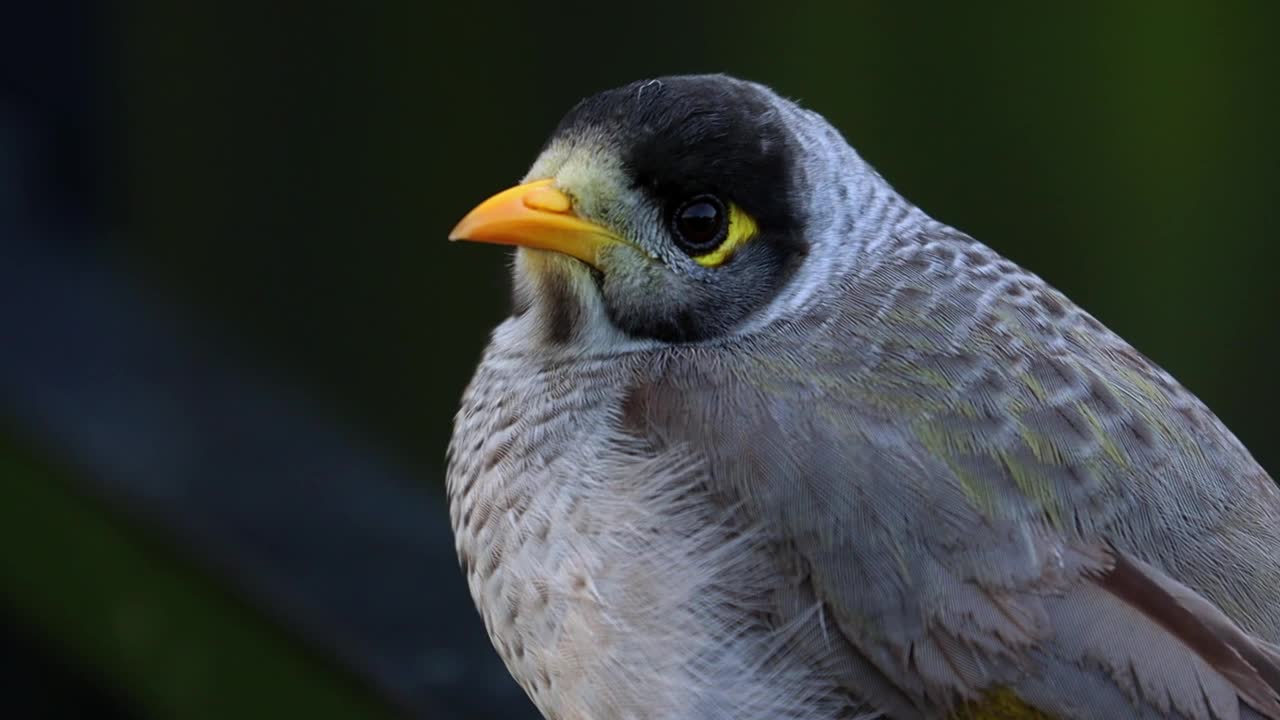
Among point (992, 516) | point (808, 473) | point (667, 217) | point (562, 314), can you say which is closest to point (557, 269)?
point (562, 314)

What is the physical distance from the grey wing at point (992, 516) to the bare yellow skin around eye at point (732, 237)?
13 centimetres

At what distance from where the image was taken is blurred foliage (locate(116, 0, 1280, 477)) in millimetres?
3080

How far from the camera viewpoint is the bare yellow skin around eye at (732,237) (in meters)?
1.93

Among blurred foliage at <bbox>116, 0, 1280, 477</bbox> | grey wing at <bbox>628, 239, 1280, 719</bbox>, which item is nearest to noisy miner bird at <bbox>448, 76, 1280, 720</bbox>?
grey wing at <bbox>628, 239, 1280, 719</bbox>

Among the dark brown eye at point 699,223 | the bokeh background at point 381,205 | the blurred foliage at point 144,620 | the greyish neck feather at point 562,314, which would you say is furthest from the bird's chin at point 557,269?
the blurred foliage at point 144,620

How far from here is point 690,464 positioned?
178cm

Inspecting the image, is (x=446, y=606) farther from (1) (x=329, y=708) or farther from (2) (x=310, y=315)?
(2) (x=310, y=315)

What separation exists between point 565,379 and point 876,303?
16.3 inches

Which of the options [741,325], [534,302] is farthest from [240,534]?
[741,325]

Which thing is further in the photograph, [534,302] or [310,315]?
[310,315]

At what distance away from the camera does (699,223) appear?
1917 millimetres

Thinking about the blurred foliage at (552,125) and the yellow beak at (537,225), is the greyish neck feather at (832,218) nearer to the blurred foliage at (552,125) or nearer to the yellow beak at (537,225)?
the yellow beak at (537,225)

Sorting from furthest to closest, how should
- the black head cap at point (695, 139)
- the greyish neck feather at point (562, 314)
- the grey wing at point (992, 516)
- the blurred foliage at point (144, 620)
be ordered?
the blurred foliage at point (144, 620) → the greyish neck feather at point (562, 314) → the black head cap at point (695, 139) → the grey wing at point (992, 516)

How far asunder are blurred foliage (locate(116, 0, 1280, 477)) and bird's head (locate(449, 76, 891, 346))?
111 cm
